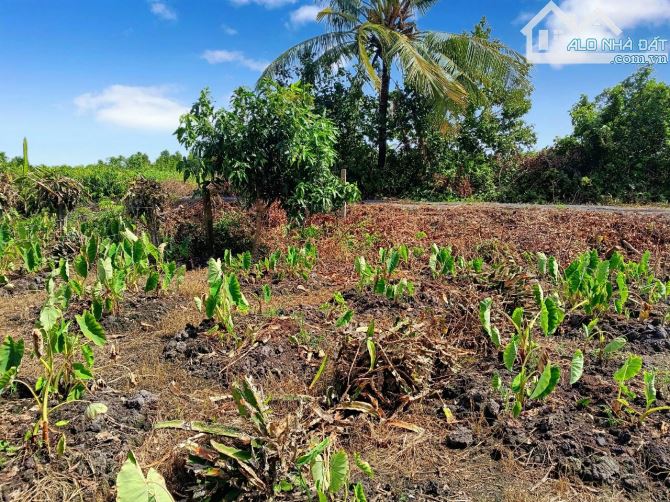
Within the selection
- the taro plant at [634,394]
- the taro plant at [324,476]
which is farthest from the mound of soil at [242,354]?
the taro plant at [634,394]

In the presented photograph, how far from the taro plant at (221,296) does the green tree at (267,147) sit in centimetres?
327

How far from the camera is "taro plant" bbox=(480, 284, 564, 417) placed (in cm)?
243

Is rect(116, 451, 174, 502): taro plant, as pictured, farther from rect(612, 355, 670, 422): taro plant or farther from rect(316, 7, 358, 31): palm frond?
rect(316, 7, 358, 31): palm frond

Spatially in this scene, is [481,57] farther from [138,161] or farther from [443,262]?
[138,161]

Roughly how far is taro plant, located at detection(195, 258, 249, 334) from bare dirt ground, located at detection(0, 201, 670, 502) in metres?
0.17

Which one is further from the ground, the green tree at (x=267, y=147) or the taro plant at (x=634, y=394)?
the green tree at (x=267, y=147)

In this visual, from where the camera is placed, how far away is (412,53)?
40.4 ft

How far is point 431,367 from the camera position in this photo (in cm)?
303

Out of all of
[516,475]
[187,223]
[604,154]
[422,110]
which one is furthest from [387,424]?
[604,154]

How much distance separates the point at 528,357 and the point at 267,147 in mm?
5262

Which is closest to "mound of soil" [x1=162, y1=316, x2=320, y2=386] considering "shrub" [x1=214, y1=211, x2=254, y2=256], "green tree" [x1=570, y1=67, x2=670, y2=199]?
"shrub" [x1=214, y1=211, x2=254, y2=256]

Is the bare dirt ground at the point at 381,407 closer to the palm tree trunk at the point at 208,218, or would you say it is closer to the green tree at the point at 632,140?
the palm tree trunk at the point at 208,218

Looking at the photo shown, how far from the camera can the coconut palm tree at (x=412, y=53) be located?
12492 millimetres

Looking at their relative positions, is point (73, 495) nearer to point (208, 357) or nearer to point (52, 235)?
point (208, 357)
